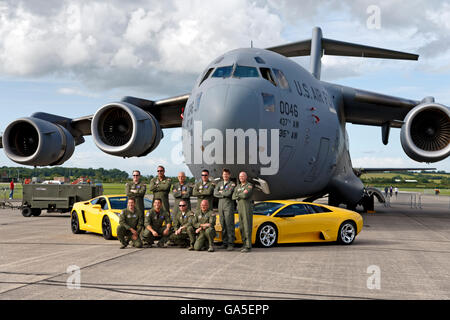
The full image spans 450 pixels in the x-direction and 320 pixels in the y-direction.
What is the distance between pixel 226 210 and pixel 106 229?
10.7 ft

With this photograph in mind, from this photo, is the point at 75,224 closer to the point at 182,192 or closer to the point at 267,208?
the point at 182,192

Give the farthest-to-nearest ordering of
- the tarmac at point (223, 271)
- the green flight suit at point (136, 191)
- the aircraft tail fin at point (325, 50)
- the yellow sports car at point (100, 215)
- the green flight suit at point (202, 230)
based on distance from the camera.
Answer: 1. the aircraft tail fin at point (325, 50)
2. the yellow sports car at point (100, 215)
3. the green flight suit at point (136, 191)
4. the green flight suit at point (202, 230)
5. the tarmac at point (223, 271)

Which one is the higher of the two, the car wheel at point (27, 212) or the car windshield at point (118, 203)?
the car windshield at point (118, 203)

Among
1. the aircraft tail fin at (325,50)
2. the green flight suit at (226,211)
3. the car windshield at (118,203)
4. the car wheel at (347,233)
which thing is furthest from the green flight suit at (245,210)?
the aircraft tail fin at (325,50)

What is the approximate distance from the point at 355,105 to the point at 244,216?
1036cm

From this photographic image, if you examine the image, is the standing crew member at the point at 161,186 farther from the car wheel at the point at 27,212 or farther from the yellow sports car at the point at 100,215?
the car wheel at the point at 27,212

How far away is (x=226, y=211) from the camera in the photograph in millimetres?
9984

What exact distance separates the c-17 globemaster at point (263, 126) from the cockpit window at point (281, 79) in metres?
0.03

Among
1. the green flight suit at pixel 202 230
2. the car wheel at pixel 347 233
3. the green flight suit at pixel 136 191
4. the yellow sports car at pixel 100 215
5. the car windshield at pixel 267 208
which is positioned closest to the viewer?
the green flight suit at pixel 202 230

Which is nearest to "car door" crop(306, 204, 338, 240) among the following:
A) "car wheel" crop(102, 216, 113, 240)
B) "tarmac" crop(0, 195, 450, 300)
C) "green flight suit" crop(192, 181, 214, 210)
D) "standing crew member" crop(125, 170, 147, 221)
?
"tarmac" crop(0, 195, 450, 300)

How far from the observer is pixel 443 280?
267 inches

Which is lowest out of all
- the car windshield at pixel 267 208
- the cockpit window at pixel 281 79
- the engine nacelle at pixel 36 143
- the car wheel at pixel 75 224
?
the car wheel at pixel 75 224

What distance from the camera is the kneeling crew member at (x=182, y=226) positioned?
9.94 meters
